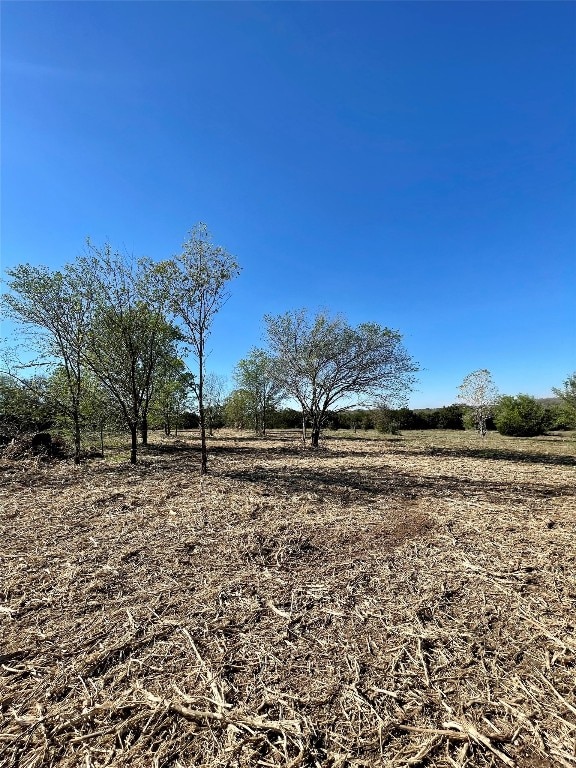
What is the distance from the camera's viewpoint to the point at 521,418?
32531 millimetres

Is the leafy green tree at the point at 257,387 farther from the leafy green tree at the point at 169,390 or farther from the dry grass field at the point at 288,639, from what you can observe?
the dry grass field at the point at 288,639

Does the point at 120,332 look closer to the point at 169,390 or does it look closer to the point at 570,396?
the point at 169,390

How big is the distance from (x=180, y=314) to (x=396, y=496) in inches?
293

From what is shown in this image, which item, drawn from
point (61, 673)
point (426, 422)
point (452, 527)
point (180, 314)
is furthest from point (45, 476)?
point (426, 422)

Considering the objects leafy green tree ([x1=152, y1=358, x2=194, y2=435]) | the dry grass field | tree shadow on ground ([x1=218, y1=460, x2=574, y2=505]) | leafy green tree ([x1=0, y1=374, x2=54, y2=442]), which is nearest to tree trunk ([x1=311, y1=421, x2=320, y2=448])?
leafy green tree ([x1=152, y1=358, x2=194, y2=435])

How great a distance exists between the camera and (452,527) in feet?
18.2

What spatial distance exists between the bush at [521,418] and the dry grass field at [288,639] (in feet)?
102

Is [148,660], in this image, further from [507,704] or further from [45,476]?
[45,476]

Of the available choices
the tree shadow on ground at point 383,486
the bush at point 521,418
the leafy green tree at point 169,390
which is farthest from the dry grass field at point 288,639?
the bush at point 521,418

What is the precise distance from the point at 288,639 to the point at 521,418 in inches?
1455

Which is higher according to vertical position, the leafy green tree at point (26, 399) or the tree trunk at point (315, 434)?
the leafy green tree at point (26, 399)

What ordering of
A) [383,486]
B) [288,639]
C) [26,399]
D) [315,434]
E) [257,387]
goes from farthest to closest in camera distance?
[257,387], [315,434], [26,399], [383,486], [288,639]

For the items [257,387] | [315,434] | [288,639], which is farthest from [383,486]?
[257,387]

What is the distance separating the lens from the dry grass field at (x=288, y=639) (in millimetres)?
2000
